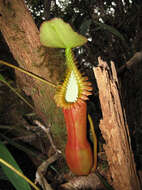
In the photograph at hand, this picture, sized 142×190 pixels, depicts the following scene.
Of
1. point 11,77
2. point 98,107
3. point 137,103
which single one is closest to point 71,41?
point 98,107

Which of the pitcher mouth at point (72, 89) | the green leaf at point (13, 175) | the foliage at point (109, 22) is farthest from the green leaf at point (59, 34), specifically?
the foliage at point (109, 22)

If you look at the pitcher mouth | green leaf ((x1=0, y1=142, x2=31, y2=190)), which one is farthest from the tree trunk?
green leaf ((x1=0, y1=142, x2=31, y2=190))

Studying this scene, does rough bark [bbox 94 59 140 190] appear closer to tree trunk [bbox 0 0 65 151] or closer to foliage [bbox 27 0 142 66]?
tree trunk [bbox 0 0 65 151]

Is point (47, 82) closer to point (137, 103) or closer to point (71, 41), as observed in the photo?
point (71, 41)

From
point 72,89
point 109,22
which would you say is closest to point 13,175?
point 72,89

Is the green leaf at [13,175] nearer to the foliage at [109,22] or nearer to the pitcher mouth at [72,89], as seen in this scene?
the pitcher mouth at [72,89]
